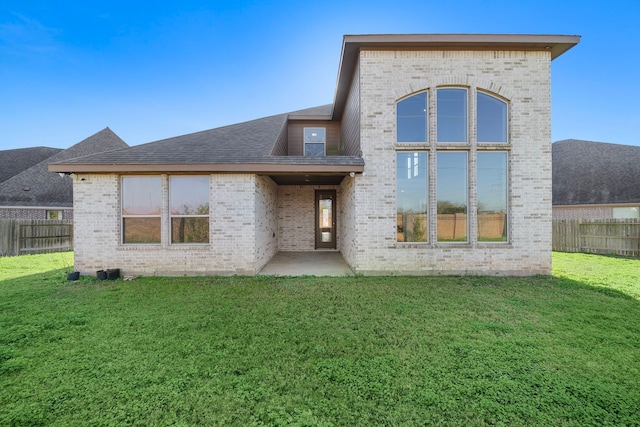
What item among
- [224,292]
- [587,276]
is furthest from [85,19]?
[587,276]

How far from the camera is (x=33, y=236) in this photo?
11.4 metres

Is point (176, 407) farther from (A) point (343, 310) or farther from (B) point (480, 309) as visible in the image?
(B) point (480, 309)

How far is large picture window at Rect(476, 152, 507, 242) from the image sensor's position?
7195 mm

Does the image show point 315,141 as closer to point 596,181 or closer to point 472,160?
point 472,160

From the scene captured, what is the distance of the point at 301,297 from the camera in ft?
17.4

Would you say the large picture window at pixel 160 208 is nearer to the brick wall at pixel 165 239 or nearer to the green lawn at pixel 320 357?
the brick wall at pixel 165 239


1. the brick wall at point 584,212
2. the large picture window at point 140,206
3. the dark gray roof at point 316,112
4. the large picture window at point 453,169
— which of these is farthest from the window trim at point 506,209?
the brick wall at point 584,212

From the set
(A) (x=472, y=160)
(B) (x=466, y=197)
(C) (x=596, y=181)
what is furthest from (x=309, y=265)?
(C) (x=596, y=181)

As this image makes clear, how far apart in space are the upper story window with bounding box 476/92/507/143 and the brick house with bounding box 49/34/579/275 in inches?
1.2

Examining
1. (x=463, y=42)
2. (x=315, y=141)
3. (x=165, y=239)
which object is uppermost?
(x=463, y=42)

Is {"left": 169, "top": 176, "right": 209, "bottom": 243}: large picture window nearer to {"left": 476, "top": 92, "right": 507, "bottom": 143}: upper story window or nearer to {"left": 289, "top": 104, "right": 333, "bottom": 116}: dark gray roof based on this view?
{"left": 289, "top": 104, "right": 333, "bottom": 116}: dark gray roof

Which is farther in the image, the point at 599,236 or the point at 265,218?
the point at 599,236

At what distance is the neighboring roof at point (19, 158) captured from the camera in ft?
53.5

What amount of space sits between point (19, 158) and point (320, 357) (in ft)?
84.8
